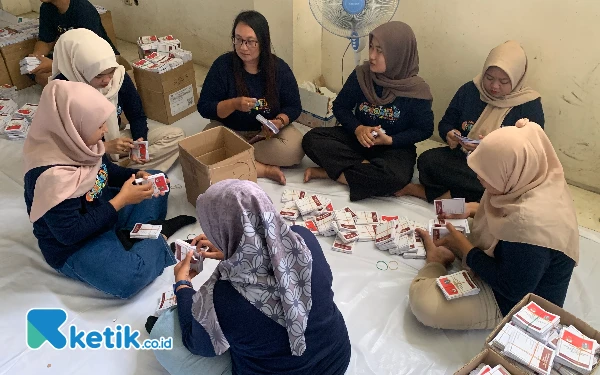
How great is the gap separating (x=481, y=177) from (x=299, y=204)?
1150mm

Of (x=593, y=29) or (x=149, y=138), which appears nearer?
(x=593, y=29)

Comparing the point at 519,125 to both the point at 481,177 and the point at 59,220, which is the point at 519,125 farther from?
the point at 59,220

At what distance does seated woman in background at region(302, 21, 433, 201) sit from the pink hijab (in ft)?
4.73

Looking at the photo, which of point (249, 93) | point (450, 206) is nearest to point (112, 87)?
point (249, 93)

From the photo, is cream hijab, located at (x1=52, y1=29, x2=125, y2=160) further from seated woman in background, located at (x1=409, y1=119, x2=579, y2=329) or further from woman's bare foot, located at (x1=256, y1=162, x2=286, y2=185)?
seated woman in background, located at (x1=409, y1=119, x2=579, y2=329)

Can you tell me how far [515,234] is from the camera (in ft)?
6.07

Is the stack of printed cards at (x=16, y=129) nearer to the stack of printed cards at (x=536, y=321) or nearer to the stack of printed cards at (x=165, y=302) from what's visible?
the stack of printed cards at (x=165, y=302)

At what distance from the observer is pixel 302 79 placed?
154 inches

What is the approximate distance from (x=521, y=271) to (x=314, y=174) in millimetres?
1552

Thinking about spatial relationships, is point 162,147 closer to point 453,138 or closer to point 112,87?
point 112,87

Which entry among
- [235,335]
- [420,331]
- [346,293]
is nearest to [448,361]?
[420,331]

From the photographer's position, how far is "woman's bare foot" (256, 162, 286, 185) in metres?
3.13

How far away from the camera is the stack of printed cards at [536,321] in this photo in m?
1.77

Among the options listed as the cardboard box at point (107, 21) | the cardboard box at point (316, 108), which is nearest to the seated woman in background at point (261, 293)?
the cardboard box at point (316, 108)
